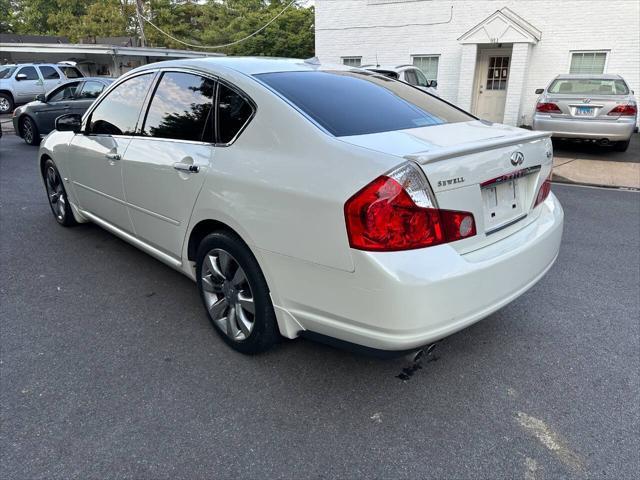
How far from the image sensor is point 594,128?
9211 mm

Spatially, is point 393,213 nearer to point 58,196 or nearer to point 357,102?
point 357,102

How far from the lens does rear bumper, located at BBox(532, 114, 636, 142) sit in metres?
9.12

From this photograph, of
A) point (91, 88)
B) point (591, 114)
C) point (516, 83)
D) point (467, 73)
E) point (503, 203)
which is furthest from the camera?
point (467, 73)

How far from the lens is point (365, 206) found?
2047mm

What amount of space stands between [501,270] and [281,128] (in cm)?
129

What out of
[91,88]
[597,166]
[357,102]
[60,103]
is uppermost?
[357,102]

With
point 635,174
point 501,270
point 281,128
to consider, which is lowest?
point 635,174

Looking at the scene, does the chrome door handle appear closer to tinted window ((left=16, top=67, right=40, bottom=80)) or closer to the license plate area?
the license plate area

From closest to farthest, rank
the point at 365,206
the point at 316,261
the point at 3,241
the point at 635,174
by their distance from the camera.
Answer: the point at 365,206 < the point at 316,261 < the point at 3,241 < the point at 635,174

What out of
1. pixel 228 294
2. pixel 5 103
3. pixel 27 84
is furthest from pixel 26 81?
pixel 228 294

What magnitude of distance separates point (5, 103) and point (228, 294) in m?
20.3

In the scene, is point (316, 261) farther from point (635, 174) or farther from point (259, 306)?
point (635, 174)

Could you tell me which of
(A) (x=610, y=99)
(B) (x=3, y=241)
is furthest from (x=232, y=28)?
(B) (x=3, y=241)

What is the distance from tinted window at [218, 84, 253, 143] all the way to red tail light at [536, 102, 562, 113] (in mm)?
8460
